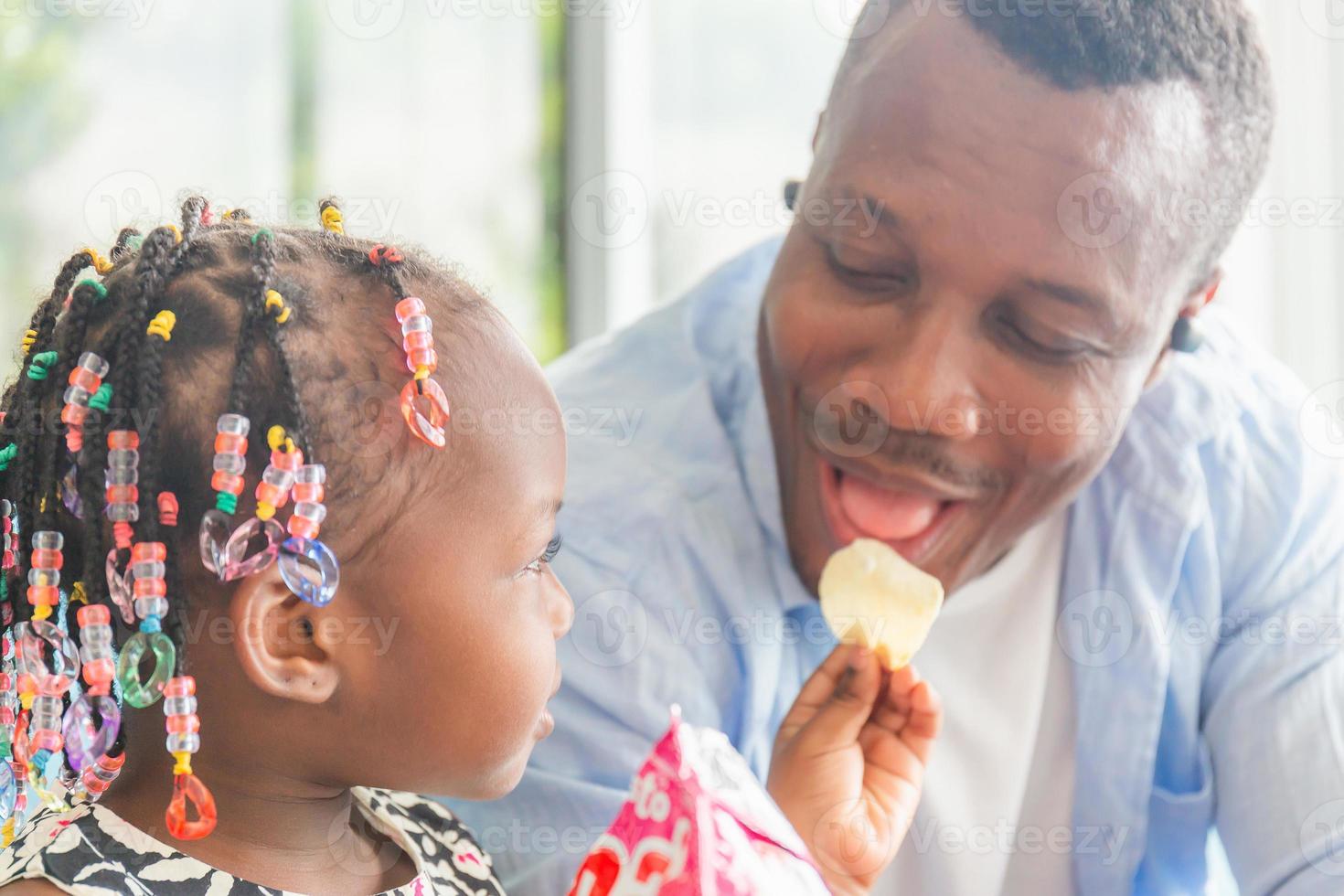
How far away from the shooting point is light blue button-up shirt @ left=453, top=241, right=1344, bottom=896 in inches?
50.1

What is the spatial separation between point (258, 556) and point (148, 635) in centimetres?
8

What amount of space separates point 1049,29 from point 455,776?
80cm

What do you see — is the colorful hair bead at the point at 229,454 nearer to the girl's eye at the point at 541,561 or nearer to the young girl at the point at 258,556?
the young girl at the point at 258,556

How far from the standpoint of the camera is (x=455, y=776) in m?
0.98

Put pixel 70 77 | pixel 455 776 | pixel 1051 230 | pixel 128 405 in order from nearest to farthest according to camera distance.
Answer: pixel 128 405 < pixel 455 776 < pixel 1051 230 < pixel 70 77

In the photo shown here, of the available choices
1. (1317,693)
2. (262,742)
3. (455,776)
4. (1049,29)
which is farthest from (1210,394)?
(262,742)

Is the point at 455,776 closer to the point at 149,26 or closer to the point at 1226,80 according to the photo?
the point at 1226,80

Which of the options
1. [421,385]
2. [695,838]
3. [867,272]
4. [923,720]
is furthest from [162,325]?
[923,720]

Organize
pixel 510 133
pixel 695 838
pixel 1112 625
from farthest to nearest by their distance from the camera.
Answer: pixel 510 133 → pixel 1112 625 → pixel 695 838

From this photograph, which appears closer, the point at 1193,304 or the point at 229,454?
the point at 229,454

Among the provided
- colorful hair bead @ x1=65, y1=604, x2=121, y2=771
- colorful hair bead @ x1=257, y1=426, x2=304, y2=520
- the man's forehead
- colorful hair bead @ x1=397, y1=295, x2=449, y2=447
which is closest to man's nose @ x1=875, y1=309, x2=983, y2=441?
the man's forehead

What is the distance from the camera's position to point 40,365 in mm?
927

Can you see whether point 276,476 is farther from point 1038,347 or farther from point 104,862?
point 1038,347

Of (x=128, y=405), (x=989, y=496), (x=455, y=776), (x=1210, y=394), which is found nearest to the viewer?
(x=128, y=405)
